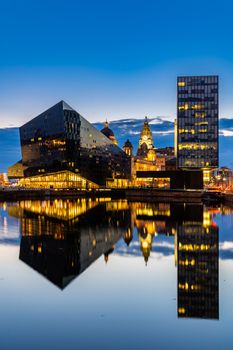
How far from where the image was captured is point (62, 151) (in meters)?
115

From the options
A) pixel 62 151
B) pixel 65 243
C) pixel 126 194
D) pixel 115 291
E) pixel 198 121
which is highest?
pixel 198 121

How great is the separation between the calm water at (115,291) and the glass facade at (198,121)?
73.1 meters

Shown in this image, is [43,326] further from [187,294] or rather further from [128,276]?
[128,276]

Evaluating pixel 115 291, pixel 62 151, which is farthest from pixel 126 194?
pixel 115 291

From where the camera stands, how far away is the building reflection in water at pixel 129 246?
18250 millimetres

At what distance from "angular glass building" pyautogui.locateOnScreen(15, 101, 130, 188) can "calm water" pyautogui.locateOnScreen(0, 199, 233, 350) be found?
80.4m

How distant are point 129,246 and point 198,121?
260ft

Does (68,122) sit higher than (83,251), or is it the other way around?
(68,122)

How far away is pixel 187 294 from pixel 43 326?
Result: 5983 mm

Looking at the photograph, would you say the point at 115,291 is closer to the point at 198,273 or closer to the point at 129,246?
the point at 198,273

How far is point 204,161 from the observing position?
106625mm

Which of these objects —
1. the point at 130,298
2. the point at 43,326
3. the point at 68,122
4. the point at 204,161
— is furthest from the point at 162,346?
the point at 68,122

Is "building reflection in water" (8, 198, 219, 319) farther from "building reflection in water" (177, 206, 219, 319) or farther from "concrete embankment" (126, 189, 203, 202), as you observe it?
"concrete embankment" (126, 189, 203, 202)

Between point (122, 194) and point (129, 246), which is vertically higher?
point (122, 194)
